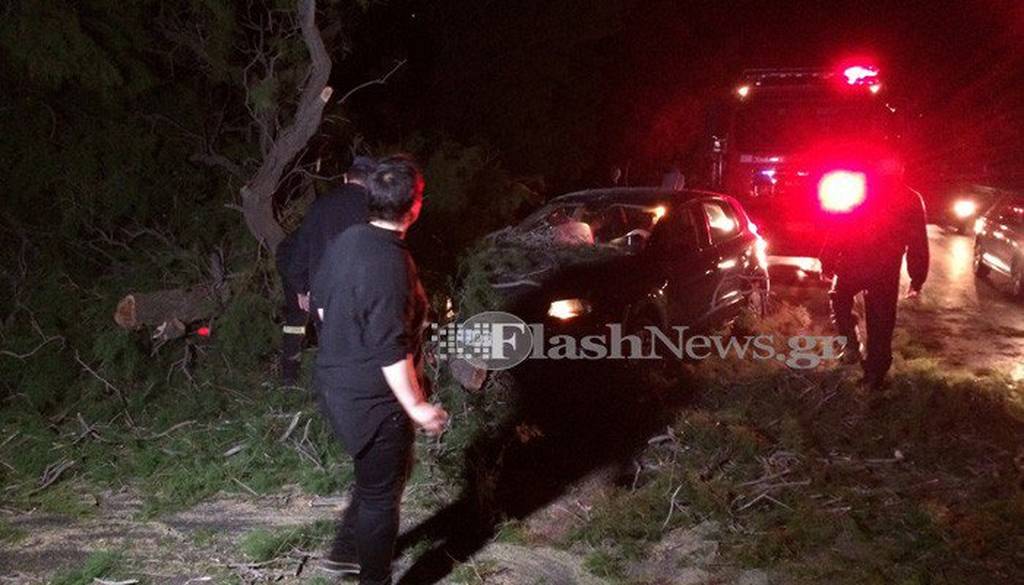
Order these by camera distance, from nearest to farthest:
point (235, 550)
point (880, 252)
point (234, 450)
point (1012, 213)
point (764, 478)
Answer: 1. point (235, 550)
2. point (764, 478)
3. point (234, 450)
4. point (880, 252)
5. point (1012, 213)

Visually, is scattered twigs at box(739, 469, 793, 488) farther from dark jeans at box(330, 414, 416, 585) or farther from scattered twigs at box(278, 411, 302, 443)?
scattered twigs at box(278, 411, 302, 443)

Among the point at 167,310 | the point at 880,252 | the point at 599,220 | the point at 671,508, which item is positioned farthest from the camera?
the point at 599,220

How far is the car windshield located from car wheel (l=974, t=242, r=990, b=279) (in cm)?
807

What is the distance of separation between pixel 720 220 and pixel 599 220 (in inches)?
49.5

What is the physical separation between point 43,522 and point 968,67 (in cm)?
3007

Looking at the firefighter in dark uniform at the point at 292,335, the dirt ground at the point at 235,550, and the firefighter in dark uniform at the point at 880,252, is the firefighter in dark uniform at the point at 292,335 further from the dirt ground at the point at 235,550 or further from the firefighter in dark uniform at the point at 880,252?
the firefighter in dark uniform at the point at 880,252

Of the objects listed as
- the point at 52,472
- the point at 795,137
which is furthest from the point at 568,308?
the point at 795,137

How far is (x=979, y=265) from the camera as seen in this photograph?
42.5 feet

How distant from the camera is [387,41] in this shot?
10.7 metres

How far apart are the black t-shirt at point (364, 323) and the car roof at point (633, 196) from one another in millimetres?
4515

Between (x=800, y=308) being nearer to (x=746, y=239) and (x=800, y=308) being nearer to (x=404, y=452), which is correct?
(x=746, y=239)

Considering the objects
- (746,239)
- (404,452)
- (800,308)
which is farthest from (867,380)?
(404,452)

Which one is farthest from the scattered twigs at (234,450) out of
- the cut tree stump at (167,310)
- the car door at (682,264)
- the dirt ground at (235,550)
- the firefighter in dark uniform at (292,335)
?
the car door at (682,264)

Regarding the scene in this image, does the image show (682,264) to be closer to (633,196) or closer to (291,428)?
(633,196)
